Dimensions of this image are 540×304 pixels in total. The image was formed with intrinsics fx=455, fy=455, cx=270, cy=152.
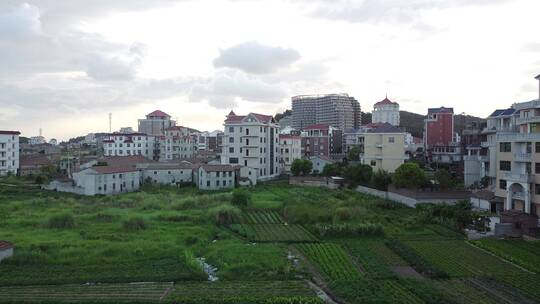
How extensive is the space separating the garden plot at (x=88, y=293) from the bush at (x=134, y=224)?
269 inches

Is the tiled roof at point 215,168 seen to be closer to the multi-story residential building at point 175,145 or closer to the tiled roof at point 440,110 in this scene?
the multi-story residential building at point 175,145

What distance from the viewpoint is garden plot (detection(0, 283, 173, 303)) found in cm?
1219

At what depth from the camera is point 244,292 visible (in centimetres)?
1291

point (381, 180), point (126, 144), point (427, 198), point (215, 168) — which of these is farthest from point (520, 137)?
point (126, 144)

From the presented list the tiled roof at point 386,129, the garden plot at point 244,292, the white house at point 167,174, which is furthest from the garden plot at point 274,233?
the tiled roof at point 386,129

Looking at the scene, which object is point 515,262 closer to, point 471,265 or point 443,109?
point 471,265

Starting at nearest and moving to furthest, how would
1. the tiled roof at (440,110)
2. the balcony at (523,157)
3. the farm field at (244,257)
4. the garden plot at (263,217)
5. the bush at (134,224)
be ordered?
the farm field at (244,257), the bush at (134,224), the balcony at (523,157), the garden plot at (263,217), the tiled roof at (440,110)

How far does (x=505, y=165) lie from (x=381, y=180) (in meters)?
9.02

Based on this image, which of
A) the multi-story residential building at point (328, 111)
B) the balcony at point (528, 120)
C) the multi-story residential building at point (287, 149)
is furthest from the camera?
the multi-story residential building at point (328, 111)

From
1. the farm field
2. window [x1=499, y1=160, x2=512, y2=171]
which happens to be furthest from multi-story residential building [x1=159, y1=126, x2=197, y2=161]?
window [x1=499, y1=160, x2=512, y2=171]

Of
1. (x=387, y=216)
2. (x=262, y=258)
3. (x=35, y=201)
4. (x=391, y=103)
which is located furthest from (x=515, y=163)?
(x=391, y=103)

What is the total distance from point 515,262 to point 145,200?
20.4 metres

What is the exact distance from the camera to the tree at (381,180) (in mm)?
30922

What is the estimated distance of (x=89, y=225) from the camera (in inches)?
A: 839
